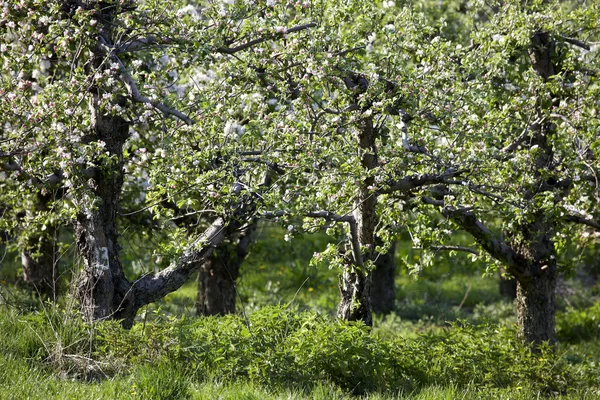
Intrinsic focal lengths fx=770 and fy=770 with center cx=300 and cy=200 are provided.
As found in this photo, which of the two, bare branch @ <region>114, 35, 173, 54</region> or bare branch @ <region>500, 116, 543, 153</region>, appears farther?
bare branch @ <region>500, 116, 543, 153</region>

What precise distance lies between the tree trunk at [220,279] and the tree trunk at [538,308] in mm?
3943

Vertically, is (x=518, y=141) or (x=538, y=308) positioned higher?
(x=518, y=141)

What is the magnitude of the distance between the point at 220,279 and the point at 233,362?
4.91 m

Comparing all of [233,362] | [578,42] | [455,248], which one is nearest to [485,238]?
[455,248]

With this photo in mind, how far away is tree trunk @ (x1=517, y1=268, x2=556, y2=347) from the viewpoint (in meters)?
9.46

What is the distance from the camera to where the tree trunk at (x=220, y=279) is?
36.6 feet

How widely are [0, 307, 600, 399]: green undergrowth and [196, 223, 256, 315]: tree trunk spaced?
358cm

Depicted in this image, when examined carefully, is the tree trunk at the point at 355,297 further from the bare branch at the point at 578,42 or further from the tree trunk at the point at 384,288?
the tree trunk at the point at 384,288

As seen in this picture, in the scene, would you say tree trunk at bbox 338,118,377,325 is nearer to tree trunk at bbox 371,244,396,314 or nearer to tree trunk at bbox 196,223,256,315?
tree trunk at bbox 196,223,256,315

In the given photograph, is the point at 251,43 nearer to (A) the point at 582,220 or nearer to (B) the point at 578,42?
(B) the point at 578,42

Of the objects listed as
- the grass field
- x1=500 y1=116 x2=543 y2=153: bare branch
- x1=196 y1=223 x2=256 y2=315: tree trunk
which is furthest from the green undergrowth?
x1=196 y1=223 x2=256 y2=315: tree trunk

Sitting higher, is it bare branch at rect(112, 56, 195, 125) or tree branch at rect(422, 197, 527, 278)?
bare branch at rect(112, 56, 195, 125)

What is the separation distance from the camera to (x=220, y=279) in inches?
447

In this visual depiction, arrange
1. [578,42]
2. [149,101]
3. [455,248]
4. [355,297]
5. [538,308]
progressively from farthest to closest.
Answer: [538,308]
[455,248]
[578,42]
[355,297]
[149,101]
